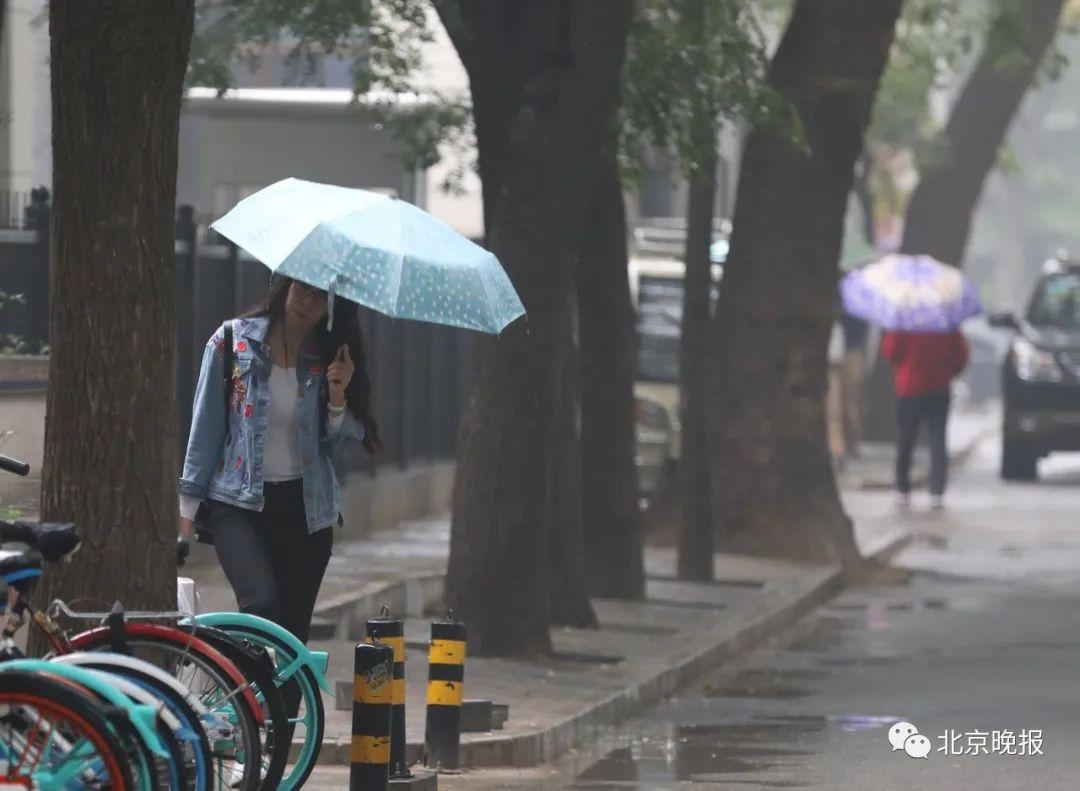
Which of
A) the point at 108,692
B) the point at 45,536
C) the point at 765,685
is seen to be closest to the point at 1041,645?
the point at 765,685

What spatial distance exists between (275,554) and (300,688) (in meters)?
0.71

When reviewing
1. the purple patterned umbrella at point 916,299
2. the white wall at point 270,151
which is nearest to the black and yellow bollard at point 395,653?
the purple patterned umbrella at point 916,299

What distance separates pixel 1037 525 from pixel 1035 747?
13.7m

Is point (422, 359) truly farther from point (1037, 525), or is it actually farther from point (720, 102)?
point (720, 102)

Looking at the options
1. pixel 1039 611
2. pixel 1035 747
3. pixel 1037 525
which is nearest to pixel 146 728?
pixel 1035 747

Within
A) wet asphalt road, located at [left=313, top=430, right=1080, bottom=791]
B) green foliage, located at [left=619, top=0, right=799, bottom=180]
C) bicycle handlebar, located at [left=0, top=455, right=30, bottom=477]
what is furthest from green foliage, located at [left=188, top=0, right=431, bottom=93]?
bicycle handlebar, located at [left=0, top=455, right=30, bottom=477]

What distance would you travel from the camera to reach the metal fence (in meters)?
13.3

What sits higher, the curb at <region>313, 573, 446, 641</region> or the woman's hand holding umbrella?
the woman's hand holding umbrella

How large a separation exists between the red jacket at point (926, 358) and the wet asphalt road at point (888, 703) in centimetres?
496

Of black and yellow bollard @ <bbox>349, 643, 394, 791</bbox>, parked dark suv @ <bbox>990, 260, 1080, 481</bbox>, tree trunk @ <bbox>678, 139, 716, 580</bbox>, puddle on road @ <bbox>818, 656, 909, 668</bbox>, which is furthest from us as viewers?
parked dark suv @ <bbox>990, 260, 1080, 481</bbox>

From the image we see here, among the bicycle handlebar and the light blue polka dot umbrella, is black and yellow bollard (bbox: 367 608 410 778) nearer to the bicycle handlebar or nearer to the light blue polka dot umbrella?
the light blue polka dot umbrella

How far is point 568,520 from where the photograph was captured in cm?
1392

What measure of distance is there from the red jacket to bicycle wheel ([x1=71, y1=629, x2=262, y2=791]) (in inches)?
707
